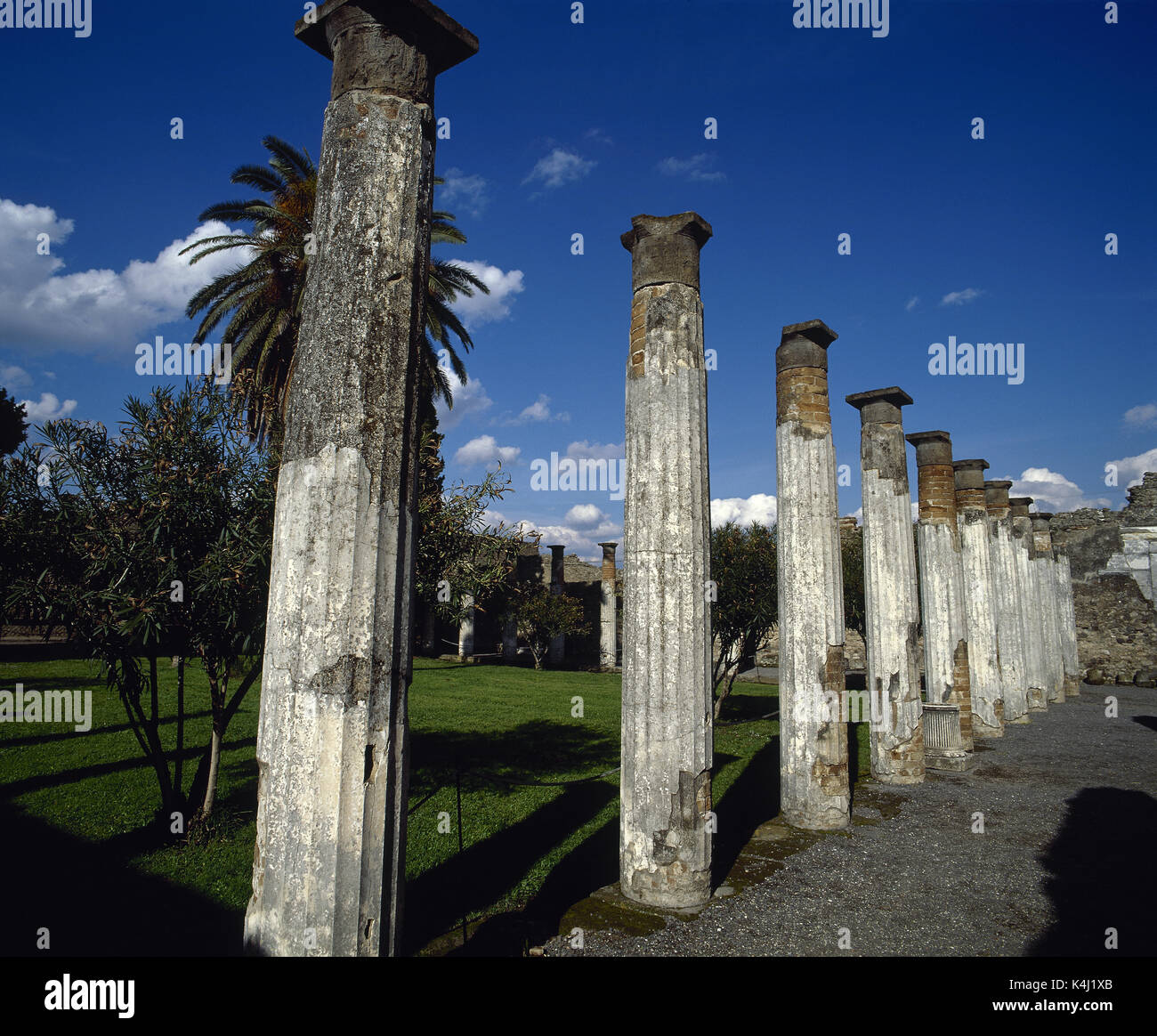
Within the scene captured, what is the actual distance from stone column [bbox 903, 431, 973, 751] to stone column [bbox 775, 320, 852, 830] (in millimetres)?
4405

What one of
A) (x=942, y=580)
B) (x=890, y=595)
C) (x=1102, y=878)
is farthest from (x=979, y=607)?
(x=1102, y=878)

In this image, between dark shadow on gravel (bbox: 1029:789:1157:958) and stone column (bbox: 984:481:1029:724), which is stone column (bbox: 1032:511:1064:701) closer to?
stone column (bbox: 984:481:1029:724)

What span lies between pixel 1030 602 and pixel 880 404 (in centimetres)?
950

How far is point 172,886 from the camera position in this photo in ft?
18.1

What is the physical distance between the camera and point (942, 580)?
35.7 feet

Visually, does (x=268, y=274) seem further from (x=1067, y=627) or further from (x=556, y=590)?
(x=1067, y=627)

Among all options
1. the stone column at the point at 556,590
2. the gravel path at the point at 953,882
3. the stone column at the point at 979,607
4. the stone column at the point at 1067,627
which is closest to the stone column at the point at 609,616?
the stone column at the point at 556,590

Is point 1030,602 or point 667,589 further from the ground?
point 667,589

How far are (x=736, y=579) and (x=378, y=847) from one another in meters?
11.9

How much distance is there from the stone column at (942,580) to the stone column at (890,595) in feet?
5.75

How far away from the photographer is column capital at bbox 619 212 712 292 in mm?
5402

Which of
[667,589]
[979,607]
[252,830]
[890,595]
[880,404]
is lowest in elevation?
[252,830]

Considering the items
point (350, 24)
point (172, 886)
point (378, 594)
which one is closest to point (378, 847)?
point (378, 594)
